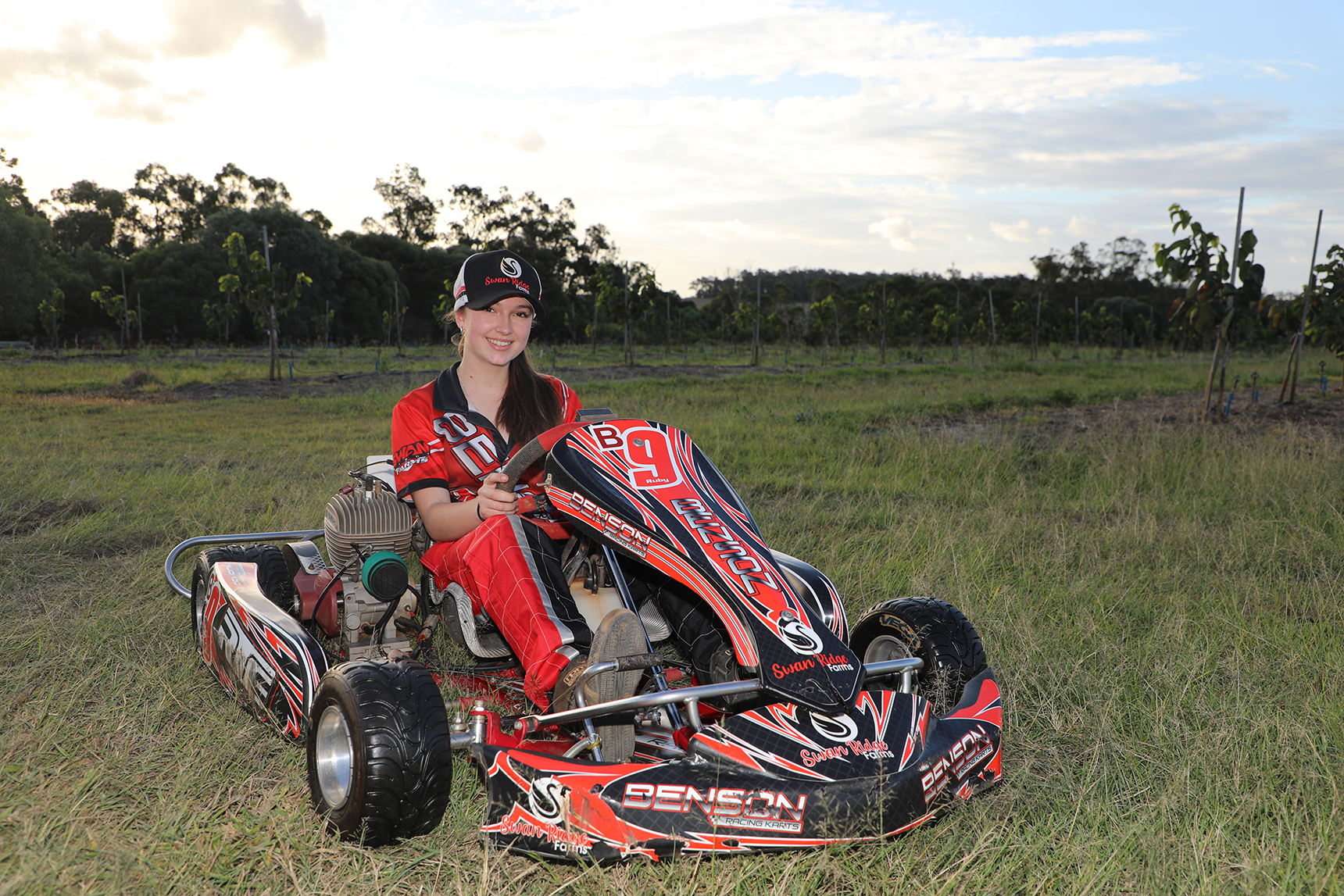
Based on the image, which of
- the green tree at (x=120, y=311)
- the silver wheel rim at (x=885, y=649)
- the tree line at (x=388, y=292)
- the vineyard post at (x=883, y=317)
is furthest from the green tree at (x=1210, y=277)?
the green tree at (x=120, y=311)

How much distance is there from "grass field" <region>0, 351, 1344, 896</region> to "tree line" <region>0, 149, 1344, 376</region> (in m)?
11.3

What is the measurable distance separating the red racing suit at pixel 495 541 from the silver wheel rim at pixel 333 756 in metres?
0.51

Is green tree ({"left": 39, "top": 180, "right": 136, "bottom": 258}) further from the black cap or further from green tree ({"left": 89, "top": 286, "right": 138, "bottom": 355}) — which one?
the black cap

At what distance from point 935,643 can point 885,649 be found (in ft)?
1.11

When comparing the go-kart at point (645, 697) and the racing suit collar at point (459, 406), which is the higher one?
the racing suit collar at point (459, 406)

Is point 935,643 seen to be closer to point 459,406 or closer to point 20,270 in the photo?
point 459,406

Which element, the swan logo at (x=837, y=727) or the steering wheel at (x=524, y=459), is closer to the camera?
the swan logo at (x=837, y=727)

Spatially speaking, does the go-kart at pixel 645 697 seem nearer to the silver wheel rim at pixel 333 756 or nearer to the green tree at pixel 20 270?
the silver wheel rim at pixel 333 756

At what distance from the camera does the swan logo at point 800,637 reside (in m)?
2.27

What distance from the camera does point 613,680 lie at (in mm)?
2227

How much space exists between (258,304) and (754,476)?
2018cm

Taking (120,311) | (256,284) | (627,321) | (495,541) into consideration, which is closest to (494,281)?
(495,541)

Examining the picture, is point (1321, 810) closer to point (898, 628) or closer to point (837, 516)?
point (898, 628)

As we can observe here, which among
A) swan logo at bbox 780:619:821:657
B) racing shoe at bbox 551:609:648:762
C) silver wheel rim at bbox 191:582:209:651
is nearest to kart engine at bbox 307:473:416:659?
silver wheel rim at bbox 191:582:209:651
